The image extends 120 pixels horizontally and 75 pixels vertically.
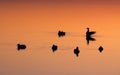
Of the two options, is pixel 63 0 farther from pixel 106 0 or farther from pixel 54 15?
pixel 54 15

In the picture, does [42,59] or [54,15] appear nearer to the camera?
[42,59]

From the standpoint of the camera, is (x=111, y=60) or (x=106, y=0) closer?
(x=111, y=60)

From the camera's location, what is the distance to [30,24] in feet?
56.3

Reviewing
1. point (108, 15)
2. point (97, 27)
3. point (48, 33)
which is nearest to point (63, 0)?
point (108, 15)

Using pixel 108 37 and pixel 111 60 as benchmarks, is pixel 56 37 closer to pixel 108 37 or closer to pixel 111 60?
pixel 108 37

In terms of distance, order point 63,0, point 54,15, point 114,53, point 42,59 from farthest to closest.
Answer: point 63,0, point 54,15, point 114,53, point 42,59

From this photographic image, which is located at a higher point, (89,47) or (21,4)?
(21,4)

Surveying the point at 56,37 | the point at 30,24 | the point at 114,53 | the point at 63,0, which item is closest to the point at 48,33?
the point at 56,37

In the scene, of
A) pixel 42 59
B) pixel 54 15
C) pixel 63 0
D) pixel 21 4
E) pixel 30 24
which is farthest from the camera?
pixel 63 0

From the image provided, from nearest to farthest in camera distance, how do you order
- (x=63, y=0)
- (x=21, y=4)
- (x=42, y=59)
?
1. (x=42, y=59)
2. (x=21, y=4)
3. (x=63, y=0)

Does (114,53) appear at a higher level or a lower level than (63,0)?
lower

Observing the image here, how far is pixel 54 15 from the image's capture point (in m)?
19.3

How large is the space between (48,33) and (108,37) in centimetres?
169

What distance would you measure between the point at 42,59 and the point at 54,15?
6730 millimetres
